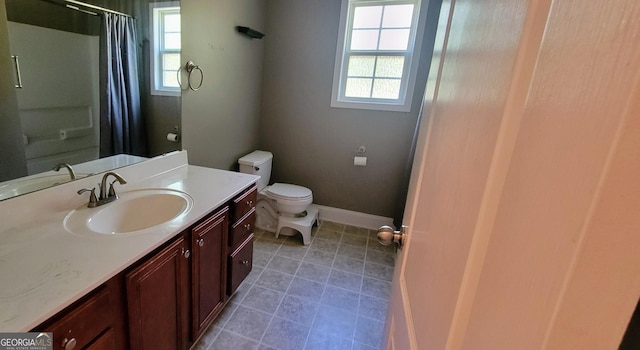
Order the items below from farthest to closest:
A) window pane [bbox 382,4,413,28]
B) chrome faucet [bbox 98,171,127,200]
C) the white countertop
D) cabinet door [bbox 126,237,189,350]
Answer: window pane [bbox 382,4,413,28] → chrome faucet [bbox 98,171,127,200] → cabinet door [bbox 126,237,189,350] → the white countertop

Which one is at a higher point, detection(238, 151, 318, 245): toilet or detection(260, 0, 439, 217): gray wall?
detection(260, 0, 439, 217): gray wall

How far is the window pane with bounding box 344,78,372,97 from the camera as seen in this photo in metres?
2.84

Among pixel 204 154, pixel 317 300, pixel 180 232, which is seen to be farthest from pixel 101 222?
pixel 317 300

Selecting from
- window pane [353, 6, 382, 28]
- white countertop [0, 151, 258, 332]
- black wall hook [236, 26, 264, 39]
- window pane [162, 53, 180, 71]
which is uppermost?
window pane [353, 6, 382, 28]

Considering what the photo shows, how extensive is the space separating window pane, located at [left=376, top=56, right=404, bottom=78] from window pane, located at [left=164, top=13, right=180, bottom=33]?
5.78ft

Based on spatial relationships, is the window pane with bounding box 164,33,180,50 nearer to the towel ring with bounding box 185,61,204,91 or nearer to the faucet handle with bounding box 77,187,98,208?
the towel ring with bounding box 185,61,204,91

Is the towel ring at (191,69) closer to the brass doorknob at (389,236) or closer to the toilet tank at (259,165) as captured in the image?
the toilet tank at (259,165)

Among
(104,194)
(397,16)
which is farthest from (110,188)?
(397,16)

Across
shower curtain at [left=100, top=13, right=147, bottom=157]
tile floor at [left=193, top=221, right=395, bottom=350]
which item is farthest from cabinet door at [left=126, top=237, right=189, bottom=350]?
shower curtain at [left=100, top=13, right=147, bottom=157]

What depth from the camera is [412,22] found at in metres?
2.56

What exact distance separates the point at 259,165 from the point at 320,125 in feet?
2.51

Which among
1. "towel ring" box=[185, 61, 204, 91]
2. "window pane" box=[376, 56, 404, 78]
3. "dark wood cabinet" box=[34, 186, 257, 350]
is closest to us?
"dark wood cabinet" box=[34, 186, 257, 350]

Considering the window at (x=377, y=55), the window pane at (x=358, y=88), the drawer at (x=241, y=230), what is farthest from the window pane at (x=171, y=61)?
the window pane at (x=358, y=88)

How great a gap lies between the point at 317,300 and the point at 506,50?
1.92m
